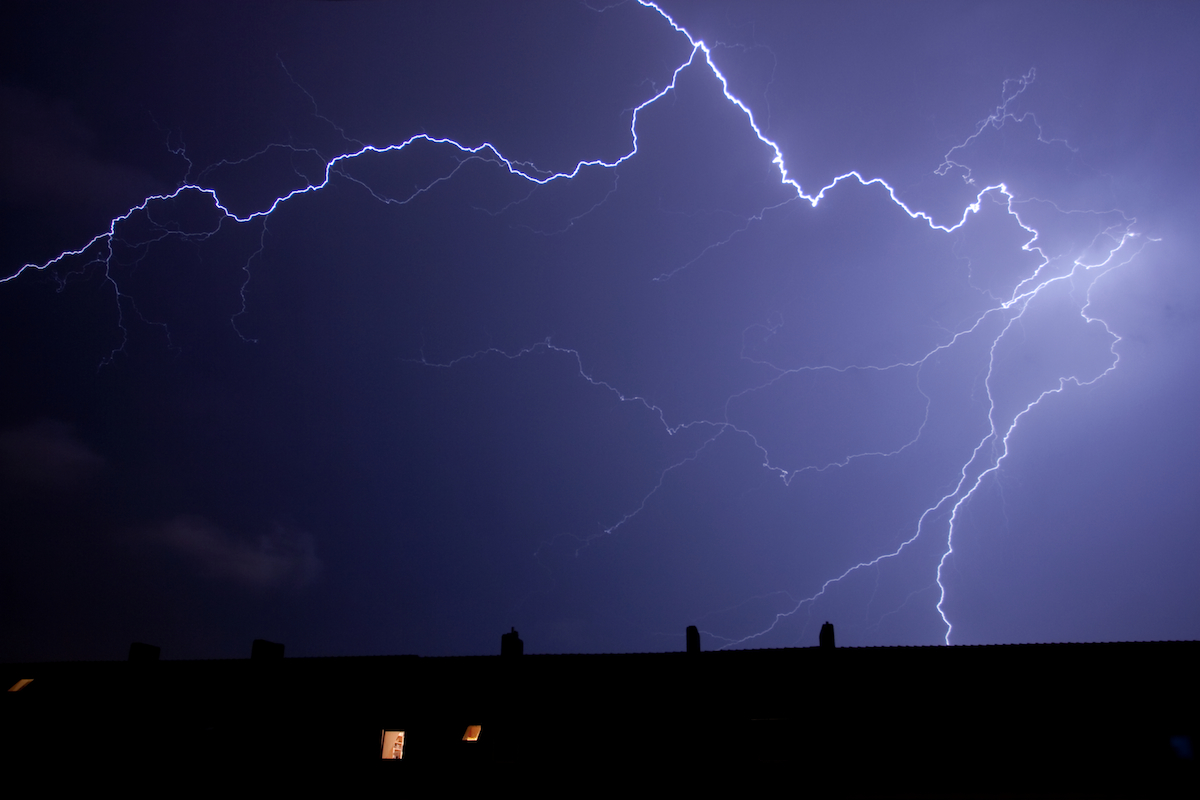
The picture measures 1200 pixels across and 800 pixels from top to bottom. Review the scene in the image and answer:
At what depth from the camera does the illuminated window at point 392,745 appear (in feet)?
25.1

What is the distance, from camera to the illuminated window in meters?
7.66

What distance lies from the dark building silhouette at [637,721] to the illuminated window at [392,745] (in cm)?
2

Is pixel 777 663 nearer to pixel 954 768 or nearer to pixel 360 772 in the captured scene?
pixel 954 768

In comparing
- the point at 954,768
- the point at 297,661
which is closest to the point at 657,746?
the point at 954,768

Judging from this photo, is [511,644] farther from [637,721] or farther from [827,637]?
[827,637]

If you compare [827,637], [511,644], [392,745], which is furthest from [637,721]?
[392,745]

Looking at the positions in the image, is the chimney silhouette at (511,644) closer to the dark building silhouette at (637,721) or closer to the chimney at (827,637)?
the dark building silhouette at (637,721)

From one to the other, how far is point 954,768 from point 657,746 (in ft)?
10.3

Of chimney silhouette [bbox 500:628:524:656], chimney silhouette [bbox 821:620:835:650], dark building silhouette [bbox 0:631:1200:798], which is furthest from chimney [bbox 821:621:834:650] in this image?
chimney silhouette [bbox 500:628:524:656]

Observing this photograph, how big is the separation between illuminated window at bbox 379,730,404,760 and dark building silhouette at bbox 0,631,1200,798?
17 millimetres

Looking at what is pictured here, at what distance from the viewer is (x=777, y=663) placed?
7.35 metres

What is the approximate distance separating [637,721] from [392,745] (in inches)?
116

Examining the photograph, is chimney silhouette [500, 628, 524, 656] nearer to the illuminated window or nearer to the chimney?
the illuminated window

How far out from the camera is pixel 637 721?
24.5 ft
